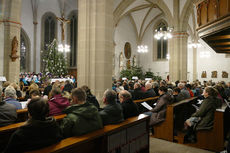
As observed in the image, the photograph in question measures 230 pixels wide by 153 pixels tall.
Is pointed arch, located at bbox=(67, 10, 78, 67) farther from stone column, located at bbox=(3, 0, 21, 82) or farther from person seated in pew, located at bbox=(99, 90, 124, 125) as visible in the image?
person seated in pew, located at bbox=(99, 90, 124, 125)

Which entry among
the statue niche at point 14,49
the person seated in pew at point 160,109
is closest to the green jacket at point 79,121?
the person seated in pew at point 160,109

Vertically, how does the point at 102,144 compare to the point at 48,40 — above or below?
below

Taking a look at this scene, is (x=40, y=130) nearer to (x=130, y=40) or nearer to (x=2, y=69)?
(x=2, y=69)

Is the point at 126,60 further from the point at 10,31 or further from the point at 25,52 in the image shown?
the point at 10,31

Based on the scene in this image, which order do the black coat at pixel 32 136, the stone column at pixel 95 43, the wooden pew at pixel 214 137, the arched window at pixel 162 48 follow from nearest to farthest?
the black coat at pixel 32 136 < the wooden pew at pixel 214 137 < the stone column at pixel 95 43 < the arched window at pixel 162 48

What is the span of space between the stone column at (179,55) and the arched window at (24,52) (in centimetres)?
1402

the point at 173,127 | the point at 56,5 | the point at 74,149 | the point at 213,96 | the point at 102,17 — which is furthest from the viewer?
the point at 56,5

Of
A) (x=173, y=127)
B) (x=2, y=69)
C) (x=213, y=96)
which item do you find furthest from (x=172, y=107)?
(x=2, y=69)

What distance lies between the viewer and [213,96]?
4.24m

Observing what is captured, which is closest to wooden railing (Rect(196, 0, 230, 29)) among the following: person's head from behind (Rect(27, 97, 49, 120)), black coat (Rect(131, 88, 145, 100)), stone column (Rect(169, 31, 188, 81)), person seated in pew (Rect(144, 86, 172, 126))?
person seated in pew (Rect(144, 86, 172, 126))

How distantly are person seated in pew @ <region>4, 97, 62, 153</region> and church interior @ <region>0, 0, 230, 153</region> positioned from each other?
92mm

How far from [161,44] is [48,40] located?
1267 centimetres

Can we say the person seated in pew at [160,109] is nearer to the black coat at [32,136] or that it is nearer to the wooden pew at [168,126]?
the wooden pew at [168,126]

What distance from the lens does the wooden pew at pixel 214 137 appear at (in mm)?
4102
